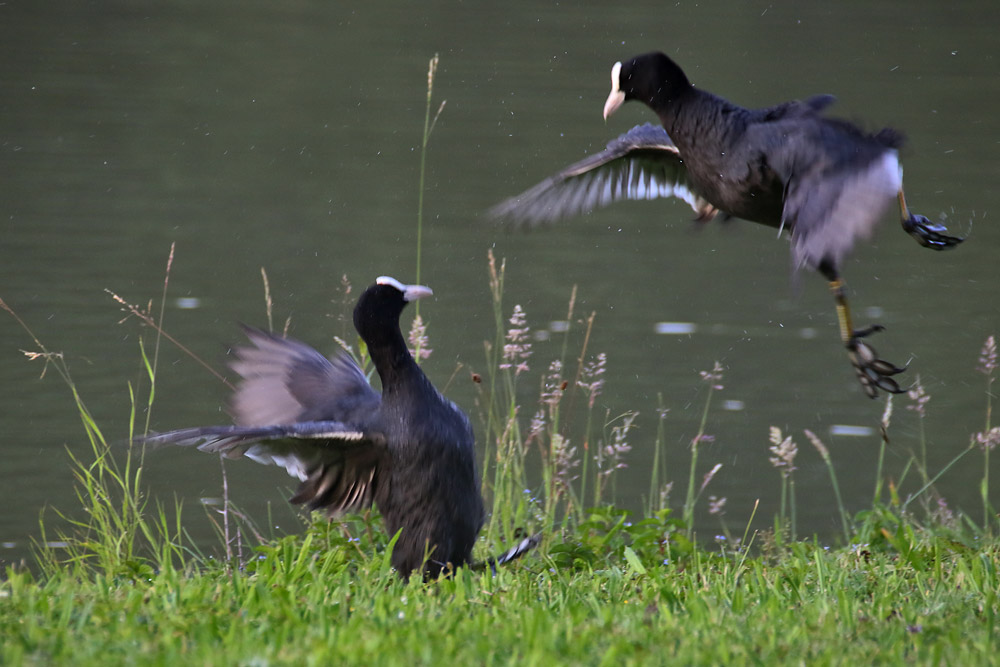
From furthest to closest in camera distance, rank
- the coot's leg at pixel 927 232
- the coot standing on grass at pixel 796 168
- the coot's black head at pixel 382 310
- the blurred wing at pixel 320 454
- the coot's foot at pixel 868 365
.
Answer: the coot's leg at pixel 927 232 → the coot's foot at pixel 868 365 → the coot's black head at pixel 382 310 → the coot standing on grass at pixel 796 168 → the blurred wing at pixel 320 454

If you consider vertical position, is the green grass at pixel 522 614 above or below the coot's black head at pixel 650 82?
below

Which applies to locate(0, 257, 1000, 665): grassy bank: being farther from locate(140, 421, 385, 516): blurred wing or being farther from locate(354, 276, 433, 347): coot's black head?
locate(354, 276, 433, 347): coot's black head

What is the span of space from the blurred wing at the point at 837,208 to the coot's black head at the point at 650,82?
688 millimetres

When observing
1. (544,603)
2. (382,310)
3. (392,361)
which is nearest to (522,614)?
(544,603)

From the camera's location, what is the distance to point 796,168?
441cm

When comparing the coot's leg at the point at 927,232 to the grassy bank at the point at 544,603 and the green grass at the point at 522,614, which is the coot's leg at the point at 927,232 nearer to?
the grassy bank at the point at 544,603

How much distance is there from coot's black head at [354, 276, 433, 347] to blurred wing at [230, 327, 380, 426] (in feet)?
0.77

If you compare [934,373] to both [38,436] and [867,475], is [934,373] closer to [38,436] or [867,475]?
[867,475]

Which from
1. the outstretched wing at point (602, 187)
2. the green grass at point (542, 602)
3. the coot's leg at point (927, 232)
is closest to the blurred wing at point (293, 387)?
the green grass at point (542, 602)

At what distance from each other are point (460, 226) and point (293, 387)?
6432 millimetres

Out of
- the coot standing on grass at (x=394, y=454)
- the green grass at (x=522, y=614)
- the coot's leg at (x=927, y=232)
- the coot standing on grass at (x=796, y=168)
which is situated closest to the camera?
the green grass at (x=522, y=614)

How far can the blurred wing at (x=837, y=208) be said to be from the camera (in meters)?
4.09

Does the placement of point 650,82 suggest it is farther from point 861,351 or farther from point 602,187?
point 861,351

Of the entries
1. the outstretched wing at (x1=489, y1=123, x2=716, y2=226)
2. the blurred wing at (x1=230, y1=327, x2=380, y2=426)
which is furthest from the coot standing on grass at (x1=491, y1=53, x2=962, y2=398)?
the blurred wing at (x1=230, y1=327, x2=380, y2=426)
